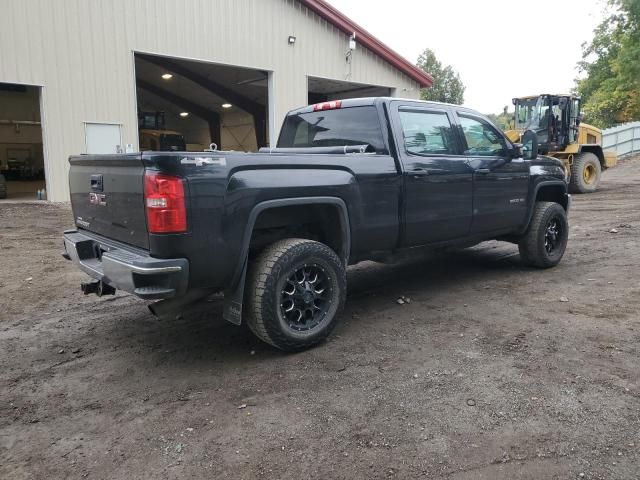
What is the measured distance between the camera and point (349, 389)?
10.9ft

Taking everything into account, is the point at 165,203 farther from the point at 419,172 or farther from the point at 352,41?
the point at 352,41

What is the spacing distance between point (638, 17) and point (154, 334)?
133 ft

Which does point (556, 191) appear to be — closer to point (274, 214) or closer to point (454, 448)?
point (274, 214)

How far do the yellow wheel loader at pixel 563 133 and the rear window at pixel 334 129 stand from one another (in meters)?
11.6

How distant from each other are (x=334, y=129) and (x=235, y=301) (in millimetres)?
2193

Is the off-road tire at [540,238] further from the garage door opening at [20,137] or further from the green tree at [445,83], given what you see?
the green tree at [445,83]

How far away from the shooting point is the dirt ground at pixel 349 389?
260cm

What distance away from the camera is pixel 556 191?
6660mm

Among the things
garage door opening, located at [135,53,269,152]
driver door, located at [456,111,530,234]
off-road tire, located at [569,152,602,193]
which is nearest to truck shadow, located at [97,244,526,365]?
driver door, located at [456,111,530,234]

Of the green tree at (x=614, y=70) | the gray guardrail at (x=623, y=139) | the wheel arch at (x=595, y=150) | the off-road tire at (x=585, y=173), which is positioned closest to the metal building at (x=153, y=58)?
the wheel arch at (x=595, y=150)

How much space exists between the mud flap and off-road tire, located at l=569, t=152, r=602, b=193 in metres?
15.2

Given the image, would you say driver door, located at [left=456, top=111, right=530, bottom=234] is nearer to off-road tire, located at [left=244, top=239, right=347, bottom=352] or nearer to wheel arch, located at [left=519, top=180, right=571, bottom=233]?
wheel arch, located at [left=519, top=180, right=571, bottom=233]

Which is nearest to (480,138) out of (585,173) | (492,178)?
(492,178)

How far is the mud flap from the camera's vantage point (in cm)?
366
